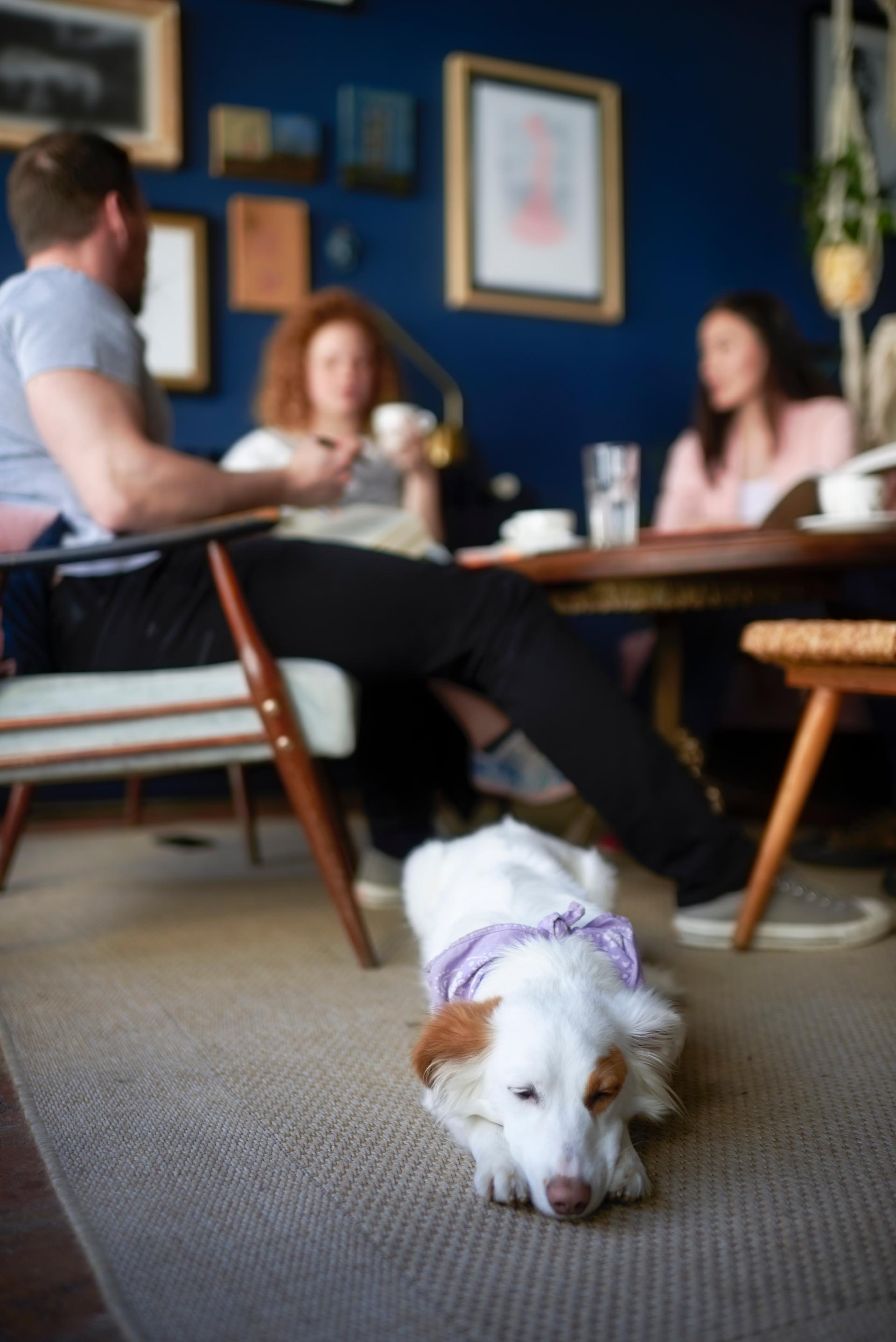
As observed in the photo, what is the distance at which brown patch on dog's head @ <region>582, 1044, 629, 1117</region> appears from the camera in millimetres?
846

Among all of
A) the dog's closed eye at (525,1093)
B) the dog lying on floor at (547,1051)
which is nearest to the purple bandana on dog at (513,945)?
the dog lying on floor at (547,1051)

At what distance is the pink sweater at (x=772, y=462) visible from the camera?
289 centimetres

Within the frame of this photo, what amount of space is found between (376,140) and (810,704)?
2.76 metres

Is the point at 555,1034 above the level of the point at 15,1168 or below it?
above

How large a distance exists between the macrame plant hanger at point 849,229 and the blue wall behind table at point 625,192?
788 millimetres

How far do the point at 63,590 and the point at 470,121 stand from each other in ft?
9.01

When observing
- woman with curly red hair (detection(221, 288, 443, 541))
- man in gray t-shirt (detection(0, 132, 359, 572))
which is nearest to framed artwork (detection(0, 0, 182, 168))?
woman with curly red hair (detection(221, 288, 443, 541))

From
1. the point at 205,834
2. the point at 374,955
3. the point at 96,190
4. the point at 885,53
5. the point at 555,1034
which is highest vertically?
the point at 885,53

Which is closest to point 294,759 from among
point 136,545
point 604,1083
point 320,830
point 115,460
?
point 320,830

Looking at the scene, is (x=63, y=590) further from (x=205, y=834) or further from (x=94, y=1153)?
(x=205, y=834)

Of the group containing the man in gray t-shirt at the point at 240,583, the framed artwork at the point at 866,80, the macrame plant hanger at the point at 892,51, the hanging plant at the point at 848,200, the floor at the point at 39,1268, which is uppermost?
the framed artwork at the point at 866,80

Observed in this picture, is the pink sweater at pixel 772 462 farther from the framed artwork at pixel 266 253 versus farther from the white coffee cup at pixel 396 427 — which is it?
the framed artwork at pixel 266 253

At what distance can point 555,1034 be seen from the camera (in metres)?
0.86

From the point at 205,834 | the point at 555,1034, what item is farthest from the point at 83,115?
the point at 555,1034
